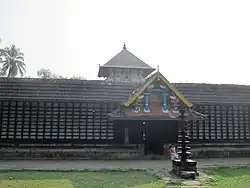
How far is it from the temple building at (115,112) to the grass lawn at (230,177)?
3.12 metres

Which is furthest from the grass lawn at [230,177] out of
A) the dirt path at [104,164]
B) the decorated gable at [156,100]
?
the decorated gable at [156,100]

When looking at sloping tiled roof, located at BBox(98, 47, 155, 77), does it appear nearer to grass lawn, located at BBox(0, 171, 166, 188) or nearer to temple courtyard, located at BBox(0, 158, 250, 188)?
temple courtyard, located at BBox(0, 158, 250, 188)

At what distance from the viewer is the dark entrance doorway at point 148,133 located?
1461cm

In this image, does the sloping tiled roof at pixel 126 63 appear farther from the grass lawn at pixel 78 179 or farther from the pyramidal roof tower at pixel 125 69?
the grass lawn at pixel 78 179

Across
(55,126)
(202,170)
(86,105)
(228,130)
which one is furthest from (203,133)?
(55,126)

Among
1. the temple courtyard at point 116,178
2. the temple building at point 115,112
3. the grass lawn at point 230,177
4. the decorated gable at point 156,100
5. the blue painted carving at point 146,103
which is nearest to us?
the temple courtyard at point 116,178

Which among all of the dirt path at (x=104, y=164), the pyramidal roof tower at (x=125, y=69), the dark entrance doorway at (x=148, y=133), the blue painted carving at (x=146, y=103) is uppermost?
the pyramidal roof tower at (x=125, y=69)

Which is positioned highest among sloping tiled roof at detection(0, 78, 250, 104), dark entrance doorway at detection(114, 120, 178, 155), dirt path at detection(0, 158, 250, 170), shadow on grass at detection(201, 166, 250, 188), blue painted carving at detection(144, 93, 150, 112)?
sloping tiled roof at detection(0, 78, 250, 104)

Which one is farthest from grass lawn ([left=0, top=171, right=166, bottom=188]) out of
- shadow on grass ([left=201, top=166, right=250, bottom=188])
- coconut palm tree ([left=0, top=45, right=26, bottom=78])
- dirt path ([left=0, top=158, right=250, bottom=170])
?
coconut palm tree ([left=0, top=45, right=26, bottom=78])

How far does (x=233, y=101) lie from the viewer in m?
15.6

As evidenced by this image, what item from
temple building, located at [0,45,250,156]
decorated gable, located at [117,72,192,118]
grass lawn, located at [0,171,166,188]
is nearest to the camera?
grass lawn, located at [0,171,166,188]

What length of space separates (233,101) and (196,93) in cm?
198

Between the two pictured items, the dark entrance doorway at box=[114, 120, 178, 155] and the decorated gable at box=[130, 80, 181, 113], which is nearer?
the decorated gable at box=[130, 80, 181, 113]

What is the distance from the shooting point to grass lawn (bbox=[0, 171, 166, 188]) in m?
8.07
